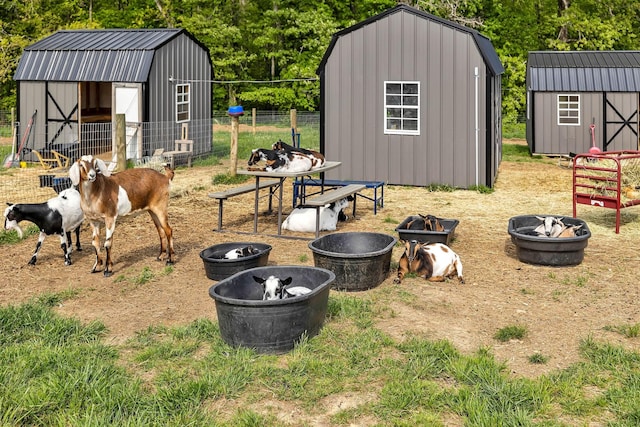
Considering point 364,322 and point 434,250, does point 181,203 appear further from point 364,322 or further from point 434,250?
point 364,322

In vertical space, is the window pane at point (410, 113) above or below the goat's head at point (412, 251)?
above

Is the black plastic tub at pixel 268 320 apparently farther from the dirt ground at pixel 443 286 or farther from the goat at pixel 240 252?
the goat at pixel 240 252

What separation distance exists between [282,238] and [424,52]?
732cm

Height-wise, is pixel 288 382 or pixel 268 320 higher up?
pixel 268 320

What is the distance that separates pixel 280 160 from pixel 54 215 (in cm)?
336

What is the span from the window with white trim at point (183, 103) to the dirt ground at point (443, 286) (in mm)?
8512

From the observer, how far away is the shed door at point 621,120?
22172 millimetres

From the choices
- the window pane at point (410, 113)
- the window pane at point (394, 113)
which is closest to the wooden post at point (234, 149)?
the window pane at point (394, 113)

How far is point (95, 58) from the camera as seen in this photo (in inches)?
788

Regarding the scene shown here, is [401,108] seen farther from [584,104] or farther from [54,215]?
[54,215]

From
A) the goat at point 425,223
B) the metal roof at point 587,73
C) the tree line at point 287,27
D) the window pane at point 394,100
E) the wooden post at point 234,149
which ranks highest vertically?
the tree line at point 287,27

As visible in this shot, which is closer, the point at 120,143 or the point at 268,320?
the point at 268,320

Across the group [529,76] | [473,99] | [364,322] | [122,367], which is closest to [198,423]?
[122,367]

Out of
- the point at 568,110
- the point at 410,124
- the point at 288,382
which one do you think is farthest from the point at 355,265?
the point at 568,110
